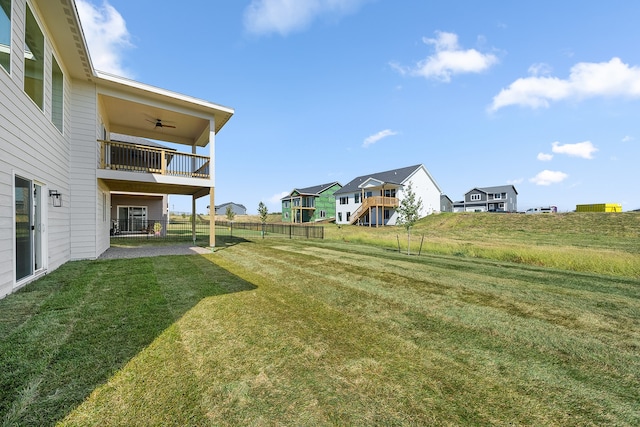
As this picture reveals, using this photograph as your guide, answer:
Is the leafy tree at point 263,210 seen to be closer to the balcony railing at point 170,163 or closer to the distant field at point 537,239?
the distant field at point 537,239

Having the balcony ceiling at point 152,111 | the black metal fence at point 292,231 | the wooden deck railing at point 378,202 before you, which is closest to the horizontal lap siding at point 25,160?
the balcony ceiling at point 152,111

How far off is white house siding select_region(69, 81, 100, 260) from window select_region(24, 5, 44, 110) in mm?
2533

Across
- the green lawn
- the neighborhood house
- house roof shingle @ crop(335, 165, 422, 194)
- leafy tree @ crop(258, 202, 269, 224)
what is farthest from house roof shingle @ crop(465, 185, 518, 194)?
the green lawn

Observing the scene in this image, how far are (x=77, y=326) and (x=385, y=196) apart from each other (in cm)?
3192

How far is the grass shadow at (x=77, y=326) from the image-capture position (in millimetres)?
2152

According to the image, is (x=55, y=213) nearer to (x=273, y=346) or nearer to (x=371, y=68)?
(x=273, y=346)

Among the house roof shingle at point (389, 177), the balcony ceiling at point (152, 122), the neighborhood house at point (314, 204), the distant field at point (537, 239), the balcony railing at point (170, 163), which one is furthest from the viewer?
the neighborhood house at point (314, 204)

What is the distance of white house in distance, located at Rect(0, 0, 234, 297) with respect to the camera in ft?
15.1

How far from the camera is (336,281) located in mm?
A: 6266

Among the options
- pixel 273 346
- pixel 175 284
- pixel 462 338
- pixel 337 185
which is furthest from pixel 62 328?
pixel 337 185

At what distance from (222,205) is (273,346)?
8251cm

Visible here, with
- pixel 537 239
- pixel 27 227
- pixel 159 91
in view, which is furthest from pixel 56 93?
pixel 537 239

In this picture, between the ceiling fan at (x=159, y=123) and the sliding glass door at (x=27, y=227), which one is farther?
the ceiling fan at (x=159, y=123)

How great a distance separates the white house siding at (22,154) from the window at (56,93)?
36 cm
